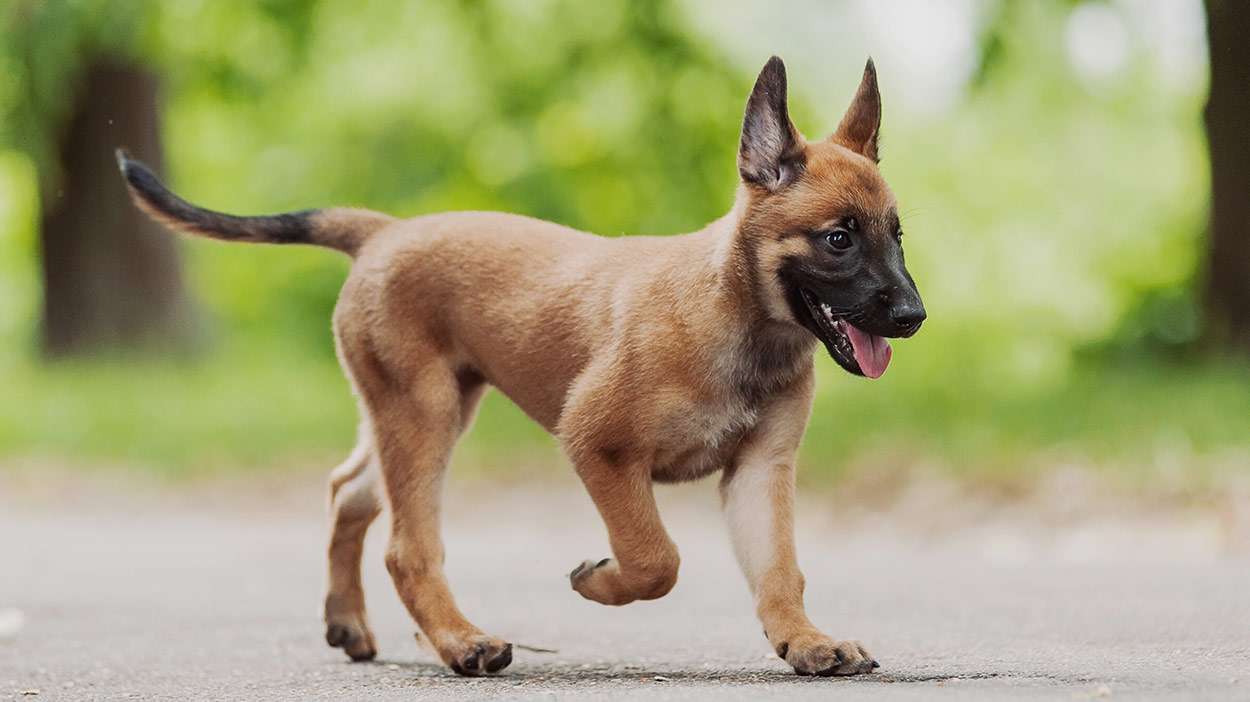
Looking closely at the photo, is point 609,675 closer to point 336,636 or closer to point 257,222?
point 336,636

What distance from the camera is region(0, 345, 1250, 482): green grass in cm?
1084

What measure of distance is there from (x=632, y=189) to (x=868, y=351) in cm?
1129

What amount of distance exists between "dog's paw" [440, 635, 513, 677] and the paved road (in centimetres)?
7

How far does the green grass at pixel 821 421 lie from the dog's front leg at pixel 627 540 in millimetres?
6083

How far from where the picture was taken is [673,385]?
487 cm

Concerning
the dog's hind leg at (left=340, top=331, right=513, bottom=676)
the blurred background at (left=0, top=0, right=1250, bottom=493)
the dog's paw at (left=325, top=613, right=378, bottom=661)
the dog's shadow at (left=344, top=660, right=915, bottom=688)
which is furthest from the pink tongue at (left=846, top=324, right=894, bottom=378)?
the blurred background at (left=0, top=0, right=1250, bottom=493)

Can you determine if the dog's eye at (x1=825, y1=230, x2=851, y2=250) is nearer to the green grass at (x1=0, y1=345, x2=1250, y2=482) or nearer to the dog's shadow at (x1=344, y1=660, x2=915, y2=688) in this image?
the dog's shadow at (x1=344, y1=660, x2=915, y2=688)

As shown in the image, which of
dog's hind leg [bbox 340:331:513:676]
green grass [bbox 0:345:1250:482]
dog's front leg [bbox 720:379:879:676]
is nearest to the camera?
dog's front leg [bbox 720:379:879:676]

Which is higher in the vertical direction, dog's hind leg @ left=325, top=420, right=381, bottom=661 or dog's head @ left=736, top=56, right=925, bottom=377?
dog's head @ left=736, top=56, right=925, bottom=377

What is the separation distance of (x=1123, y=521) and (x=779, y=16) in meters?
12.5

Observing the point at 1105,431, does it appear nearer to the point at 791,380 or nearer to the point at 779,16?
the point at 791,380

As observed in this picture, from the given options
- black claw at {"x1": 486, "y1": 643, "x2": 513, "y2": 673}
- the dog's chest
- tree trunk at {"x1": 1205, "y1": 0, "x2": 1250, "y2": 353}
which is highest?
tree trunk at {"x1": 1205, "y1": 0, "x2": 1250, "y2": 353}

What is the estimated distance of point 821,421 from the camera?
12.7 meters

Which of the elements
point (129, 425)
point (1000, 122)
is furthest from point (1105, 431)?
point (1000, 122)
